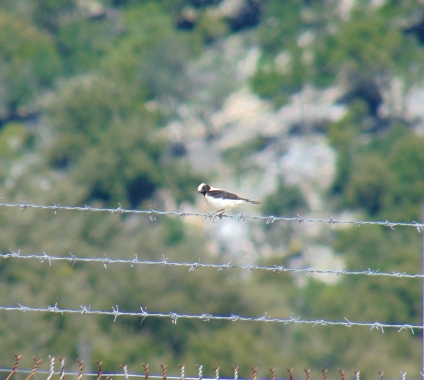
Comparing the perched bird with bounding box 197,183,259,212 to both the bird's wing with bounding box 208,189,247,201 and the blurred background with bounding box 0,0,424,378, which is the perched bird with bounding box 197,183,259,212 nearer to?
the bird's wing with bounding box 208,189,247,201

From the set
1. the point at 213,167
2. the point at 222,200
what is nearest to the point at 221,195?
the point at 222,200

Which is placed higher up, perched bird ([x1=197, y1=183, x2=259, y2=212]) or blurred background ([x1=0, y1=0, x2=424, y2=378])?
blurred background ([x1=0, y1=0, x2=424, y2=378])

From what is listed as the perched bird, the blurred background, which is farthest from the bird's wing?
the blurred background

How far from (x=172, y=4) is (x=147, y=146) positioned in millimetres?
26523

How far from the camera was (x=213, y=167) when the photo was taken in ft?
245

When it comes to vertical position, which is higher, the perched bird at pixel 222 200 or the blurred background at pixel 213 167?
the blurred background at pixel 213 167

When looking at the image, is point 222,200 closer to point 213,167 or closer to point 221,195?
point 221,195

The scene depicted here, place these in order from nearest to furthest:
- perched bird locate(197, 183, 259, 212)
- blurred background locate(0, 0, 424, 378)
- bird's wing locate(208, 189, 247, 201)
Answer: perched bird locate(197, 183, 259, 212), bird's wing locate(208, 189, 247, 201), blurred background locate(0, 0, 424, 378)

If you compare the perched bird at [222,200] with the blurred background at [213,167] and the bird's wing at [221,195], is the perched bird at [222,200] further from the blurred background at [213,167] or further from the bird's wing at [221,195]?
the blurred background at [213,167]

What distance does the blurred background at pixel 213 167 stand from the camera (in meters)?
44.4

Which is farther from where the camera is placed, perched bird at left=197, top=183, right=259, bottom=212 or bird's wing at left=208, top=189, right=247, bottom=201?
bird's wing at left=208, top=189, right=247, bottom=201

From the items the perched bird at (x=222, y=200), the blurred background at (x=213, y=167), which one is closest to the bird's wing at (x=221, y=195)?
the perched bird at (x=222, y=200)

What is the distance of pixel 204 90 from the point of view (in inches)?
3174

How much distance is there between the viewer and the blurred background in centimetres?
4441
